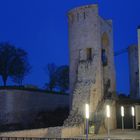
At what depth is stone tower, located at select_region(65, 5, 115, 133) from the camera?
2289 cm

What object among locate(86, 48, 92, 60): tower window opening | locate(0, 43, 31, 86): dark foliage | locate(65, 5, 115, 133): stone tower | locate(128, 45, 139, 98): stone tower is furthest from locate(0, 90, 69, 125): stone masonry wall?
locate(0, 43, 31, 86): dark foliage

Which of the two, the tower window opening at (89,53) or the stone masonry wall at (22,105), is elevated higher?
the tower window opening at (89,53)

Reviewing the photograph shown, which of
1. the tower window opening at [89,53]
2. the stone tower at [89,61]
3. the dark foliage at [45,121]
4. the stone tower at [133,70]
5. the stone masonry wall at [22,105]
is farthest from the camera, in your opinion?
the stone tower at [133,70]

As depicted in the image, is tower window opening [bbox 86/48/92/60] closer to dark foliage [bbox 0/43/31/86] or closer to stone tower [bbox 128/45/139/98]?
stone tower [bbox 128/45/139/98]

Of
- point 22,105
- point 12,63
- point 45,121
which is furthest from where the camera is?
point 12,63

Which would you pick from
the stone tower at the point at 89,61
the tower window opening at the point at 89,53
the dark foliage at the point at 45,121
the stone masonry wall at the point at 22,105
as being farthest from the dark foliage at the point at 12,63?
the tower window opening at the point at 89,53

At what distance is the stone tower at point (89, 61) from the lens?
901 inches

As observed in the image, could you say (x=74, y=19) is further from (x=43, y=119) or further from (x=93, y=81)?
(x=43, y=119)

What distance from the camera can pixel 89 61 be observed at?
78.1 feet

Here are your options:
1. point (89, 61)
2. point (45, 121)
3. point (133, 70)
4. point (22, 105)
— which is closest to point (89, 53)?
point (89, 61)

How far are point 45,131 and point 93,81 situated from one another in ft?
18.8

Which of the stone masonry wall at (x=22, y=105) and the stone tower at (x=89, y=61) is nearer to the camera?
the stone tower at (x=89, y=61)

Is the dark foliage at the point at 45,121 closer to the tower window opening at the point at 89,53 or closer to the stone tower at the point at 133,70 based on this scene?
the stone tower at the point at 133,70

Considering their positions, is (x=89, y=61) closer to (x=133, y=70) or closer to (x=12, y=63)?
(x=133, y=70)
